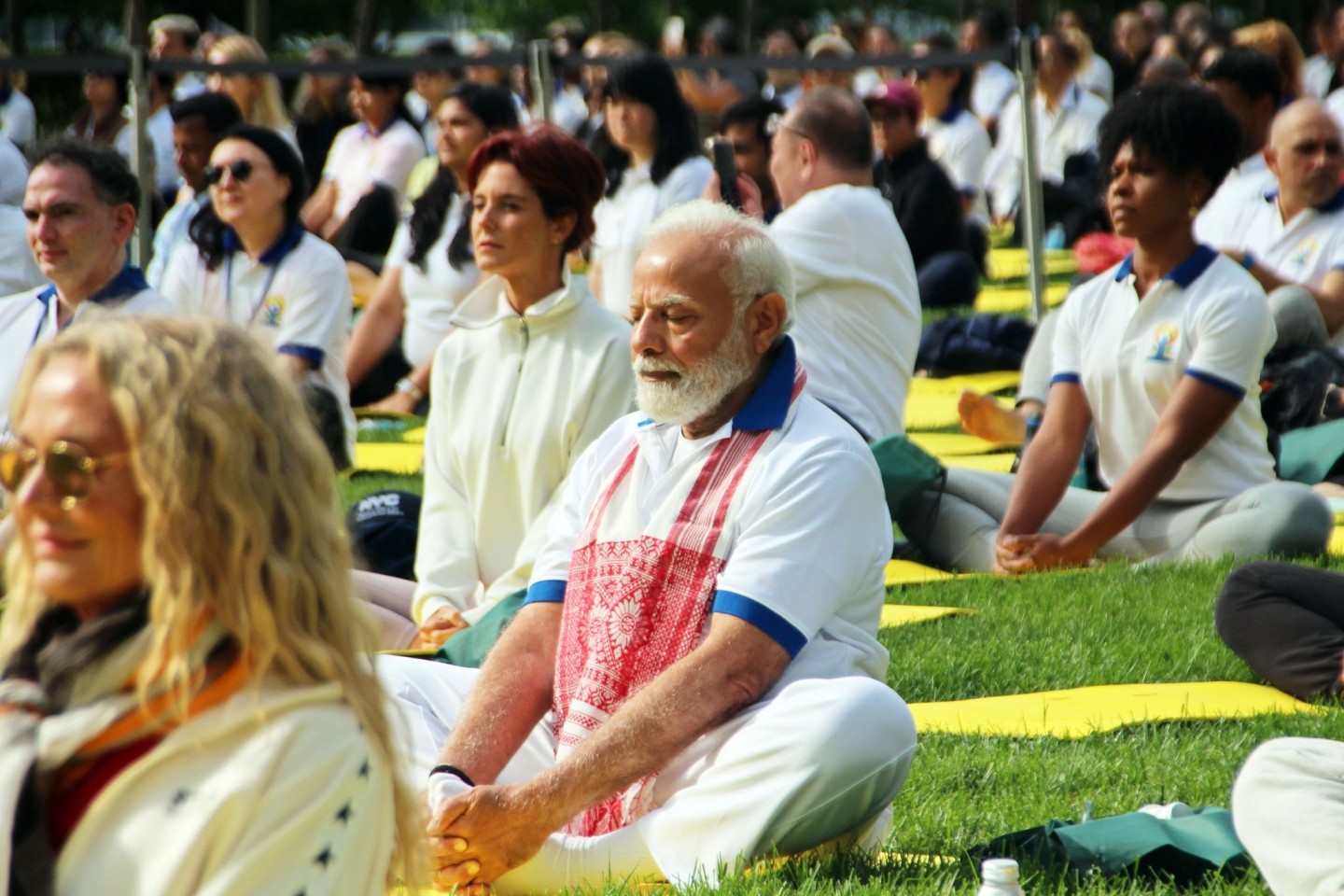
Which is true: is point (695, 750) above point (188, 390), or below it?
below

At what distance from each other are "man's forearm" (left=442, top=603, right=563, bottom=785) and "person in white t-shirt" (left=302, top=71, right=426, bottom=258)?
9.39 metres

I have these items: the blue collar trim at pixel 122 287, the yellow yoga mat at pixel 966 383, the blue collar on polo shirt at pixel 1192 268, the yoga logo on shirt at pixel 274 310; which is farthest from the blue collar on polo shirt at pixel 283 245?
the yellow yoga mat at pixel 966 383

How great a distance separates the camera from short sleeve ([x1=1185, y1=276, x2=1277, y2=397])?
19.8ft

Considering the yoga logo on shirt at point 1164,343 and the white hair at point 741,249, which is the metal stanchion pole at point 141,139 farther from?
the white hair at point 741,249

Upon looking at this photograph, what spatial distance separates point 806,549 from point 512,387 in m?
2.06

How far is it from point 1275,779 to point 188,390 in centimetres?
213

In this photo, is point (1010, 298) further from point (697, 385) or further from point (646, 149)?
A: point (697, 385)

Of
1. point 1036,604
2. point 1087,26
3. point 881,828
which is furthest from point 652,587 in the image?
point 1087,26

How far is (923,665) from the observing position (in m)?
5.14

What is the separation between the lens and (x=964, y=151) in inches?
609

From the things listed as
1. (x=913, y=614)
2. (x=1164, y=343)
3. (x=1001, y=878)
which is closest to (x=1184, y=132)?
(x=1164, y=343)

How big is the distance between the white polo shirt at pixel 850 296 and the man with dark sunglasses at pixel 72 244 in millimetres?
2181

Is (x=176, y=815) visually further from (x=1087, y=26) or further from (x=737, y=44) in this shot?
(x=1087, y=26)

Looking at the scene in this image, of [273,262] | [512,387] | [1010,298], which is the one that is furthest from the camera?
[1010,298]
